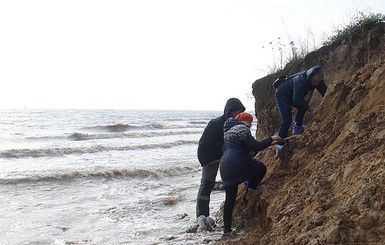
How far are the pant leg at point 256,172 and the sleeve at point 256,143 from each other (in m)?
0.37

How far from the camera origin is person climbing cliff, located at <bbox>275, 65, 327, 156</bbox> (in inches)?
253

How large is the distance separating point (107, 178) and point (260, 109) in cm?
648

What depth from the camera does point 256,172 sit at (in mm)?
5723

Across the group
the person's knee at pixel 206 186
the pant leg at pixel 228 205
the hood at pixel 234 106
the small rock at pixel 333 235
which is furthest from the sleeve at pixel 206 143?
the small rock at pixel 333 235

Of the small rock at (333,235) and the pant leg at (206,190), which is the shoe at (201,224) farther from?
the small rock at (333,235)

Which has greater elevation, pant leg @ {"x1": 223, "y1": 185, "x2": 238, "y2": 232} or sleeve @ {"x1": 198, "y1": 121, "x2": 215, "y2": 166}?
sleeve @ {"x1": 198, "y1": 121, "x2": 215, "y2": 166}

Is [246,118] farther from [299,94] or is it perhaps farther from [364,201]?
[364,201]

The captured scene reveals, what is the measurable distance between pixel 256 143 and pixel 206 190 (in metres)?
1.69

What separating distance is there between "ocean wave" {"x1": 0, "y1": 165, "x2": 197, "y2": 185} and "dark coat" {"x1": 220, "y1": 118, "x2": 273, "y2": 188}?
8.66m

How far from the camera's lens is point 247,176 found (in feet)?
18.4

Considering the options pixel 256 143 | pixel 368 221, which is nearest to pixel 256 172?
pixel 256 143

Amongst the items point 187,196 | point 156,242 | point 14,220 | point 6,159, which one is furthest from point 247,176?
point 6,159

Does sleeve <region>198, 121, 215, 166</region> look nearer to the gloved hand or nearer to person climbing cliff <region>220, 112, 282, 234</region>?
person climbing cliff <region>220, 112, 282, 234</region>

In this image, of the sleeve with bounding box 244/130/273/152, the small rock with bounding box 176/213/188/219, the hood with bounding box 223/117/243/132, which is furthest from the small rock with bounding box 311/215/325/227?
the small rock with bounding box 176/213/188/219
